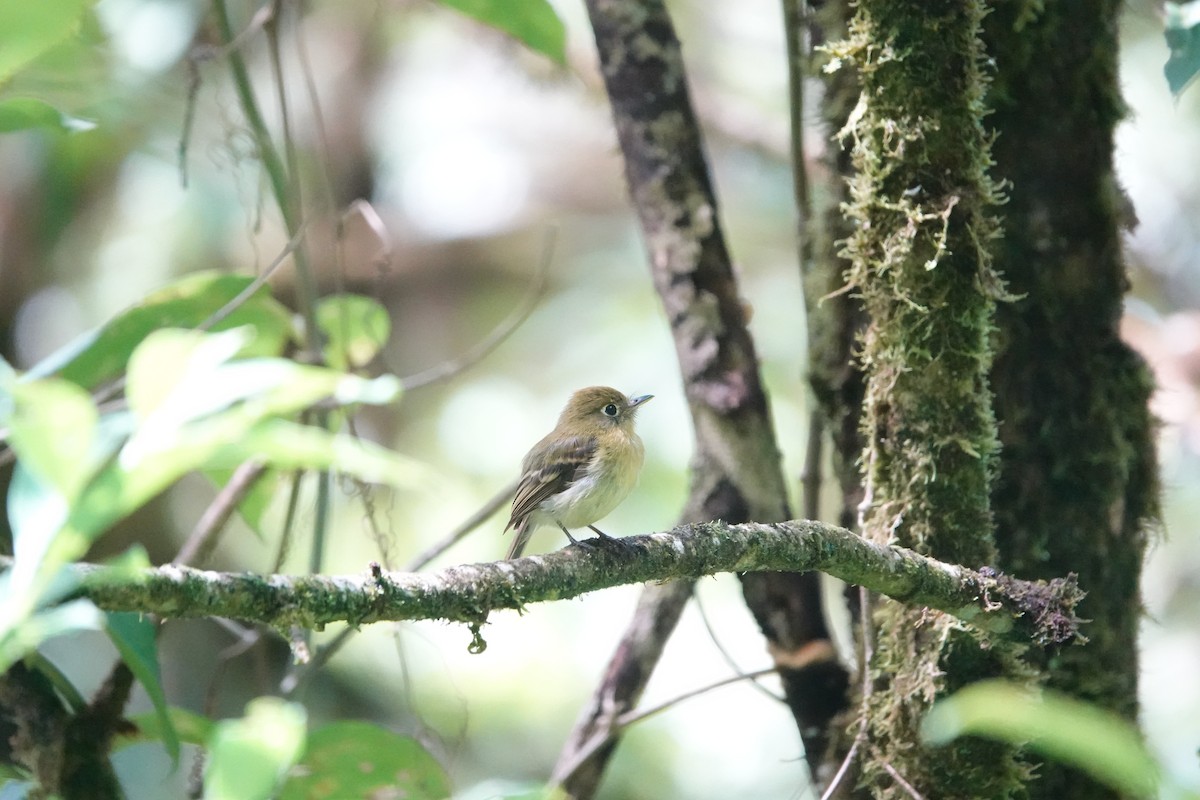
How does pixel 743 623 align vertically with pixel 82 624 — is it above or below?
above

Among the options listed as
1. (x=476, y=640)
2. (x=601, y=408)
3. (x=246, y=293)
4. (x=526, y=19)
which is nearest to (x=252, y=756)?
(x=476, y=640)

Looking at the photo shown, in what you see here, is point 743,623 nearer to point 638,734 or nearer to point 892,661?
point 638,734

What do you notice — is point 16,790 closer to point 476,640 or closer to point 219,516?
point 219,516

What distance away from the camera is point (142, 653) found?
2.25 meters

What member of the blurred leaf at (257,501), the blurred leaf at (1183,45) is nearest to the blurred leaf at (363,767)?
the blurred leaf at (257,501)

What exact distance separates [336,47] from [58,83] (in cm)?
510

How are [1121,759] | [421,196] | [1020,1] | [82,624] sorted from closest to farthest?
A: [1121,759]
[82,624]
[1020,1]
[421,196]

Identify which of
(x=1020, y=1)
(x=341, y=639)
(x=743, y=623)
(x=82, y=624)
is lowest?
(x=82, y=624)

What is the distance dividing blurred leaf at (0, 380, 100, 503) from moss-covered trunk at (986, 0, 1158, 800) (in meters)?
2.42

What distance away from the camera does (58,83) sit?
3430 millimetres

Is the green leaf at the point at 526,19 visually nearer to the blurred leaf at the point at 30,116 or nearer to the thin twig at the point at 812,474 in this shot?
the blurred leaf at the point at 30,116

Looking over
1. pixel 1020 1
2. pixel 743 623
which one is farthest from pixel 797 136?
pixel 743 623

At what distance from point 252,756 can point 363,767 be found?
1.73 m

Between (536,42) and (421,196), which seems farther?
(421,196)
